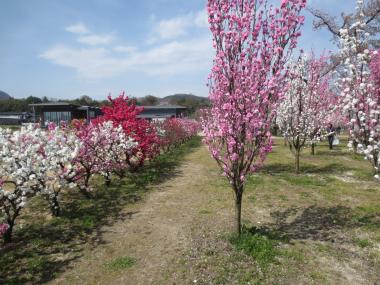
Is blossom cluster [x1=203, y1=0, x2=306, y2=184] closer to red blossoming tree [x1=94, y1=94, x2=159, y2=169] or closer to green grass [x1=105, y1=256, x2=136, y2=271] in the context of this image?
green grass [x1=105, y1=256, x2=136, y2=271]

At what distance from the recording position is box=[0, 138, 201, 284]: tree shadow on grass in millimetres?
6297

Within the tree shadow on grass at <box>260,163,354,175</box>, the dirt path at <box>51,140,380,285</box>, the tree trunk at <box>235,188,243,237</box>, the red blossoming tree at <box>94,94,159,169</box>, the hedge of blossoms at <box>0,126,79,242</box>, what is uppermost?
the red blossoming tree at <box>94,94,159,169</box>

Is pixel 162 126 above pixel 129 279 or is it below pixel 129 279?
above

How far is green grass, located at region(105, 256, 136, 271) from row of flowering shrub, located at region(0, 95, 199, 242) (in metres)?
2.52

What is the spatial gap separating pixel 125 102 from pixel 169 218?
24.0 feet

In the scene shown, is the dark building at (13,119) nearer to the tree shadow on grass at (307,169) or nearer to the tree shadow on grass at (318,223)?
the tree shadow on grass at (307,169)

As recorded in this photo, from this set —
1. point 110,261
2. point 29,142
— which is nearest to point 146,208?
point 110,261

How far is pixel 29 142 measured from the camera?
8570 mm

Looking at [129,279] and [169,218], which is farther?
[169,218]

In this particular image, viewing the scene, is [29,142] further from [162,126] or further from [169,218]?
[162,126]

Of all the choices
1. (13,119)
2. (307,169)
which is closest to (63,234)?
(307,169)

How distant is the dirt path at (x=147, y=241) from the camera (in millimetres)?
5996

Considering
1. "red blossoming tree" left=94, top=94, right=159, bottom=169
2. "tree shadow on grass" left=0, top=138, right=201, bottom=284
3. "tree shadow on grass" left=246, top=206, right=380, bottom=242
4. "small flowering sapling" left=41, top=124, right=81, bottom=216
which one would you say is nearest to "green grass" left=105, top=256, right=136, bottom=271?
"tree shadow on grass" left=0, top=138, right=201, bottom=284

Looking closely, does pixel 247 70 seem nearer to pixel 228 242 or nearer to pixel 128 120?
pixel 228 242
